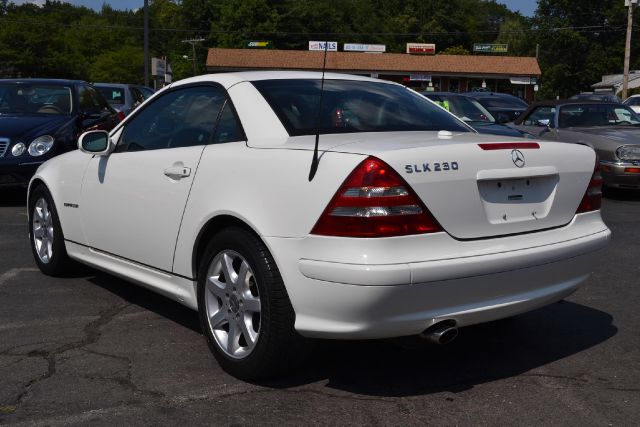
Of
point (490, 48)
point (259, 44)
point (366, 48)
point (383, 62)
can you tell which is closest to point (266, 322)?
point (383, 62)

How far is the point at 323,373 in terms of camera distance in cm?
399

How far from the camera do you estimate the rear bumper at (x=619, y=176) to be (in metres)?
10.6

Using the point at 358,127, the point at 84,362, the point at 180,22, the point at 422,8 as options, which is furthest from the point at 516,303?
the point at 422,8

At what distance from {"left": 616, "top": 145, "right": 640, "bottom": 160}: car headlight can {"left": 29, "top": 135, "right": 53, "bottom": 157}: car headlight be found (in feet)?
24.0

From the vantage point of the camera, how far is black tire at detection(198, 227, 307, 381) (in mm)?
3545

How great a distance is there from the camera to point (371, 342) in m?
4.52

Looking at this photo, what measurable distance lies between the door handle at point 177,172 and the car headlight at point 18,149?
19.3ft

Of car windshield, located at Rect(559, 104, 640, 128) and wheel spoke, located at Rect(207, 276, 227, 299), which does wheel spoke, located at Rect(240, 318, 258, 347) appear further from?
car windshield, located at Rect(559, 104, 640, 128)

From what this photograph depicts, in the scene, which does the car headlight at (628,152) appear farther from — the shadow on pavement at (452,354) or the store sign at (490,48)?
the store sign at (490,48)

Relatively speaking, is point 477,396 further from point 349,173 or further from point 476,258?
point 349,173

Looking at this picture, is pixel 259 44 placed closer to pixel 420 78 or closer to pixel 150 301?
pixel 420 78

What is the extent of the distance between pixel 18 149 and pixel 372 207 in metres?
7.39

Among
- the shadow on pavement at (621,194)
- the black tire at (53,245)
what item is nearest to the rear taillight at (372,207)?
the black tire at (53,245)

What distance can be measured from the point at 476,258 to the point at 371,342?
1238 mm
